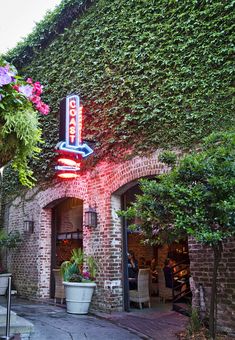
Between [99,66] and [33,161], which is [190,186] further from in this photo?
[33,161]

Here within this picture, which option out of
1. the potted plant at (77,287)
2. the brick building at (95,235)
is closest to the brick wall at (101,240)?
the brick building at (95,235)

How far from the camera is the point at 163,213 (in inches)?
175

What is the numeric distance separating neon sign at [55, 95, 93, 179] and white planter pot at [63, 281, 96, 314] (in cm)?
254

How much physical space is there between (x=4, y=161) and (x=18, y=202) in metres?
8.24

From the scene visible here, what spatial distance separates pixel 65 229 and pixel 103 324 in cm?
385

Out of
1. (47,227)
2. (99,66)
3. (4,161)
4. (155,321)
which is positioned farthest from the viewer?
(47,227)

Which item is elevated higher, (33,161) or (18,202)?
(33,161)

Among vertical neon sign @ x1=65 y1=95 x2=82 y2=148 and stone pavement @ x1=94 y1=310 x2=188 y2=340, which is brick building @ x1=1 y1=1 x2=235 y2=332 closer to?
stone pavement @ x1=94 y1=310 x2=188 y2=340

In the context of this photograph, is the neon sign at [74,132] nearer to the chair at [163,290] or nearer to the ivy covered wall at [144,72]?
the ivy covered wall at [144,72]

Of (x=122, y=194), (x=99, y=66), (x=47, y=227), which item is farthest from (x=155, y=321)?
(x=99, y=66)

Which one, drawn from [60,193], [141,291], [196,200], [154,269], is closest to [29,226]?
[60,193]

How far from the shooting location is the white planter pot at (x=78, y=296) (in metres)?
6.93

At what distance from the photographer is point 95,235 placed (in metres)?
7.74

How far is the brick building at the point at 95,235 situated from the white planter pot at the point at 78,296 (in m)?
0.40
